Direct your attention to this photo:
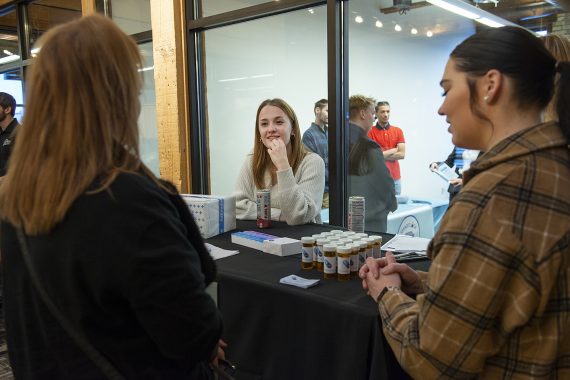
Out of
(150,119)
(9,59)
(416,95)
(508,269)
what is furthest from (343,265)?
(9,59)

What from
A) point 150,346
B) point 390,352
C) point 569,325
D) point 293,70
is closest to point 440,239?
point 569,325

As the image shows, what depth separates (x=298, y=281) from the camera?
56.7 inches

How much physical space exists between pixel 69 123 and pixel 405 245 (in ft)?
4.49

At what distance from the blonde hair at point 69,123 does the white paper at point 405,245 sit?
1195 mm

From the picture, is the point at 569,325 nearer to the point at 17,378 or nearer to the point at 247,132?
the point at 17,378

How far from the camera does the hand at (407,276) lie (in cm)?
130

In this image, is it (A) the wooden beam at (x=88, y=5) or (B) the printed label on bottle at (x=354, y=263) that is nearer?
(B) the printed label on bottle at (x=354, y=263)

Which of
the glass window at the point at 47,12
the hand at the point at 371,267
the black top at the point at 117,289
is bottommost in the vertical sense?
the hand at the point at 371,267

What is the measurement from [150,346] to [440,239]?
1.88ft

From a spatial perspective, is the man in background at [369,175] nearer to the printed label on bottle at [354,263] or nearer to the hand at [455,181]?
the hand at [455,181]

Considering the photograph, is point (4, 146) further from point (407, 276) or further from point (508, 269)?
point (508, 269)

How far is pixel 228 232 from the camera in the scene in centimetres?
219

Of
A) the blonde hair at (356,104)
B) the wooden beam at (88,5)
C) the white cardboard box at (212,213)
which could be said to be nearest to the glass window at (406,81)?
the blonde hair at (356,104)

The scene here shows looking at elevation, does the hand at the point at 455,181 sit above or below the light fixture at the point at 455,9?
below
